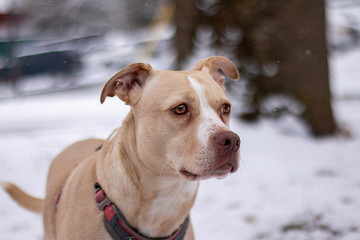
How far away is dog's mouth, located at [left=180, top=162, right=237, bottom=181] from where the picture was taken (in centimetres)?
186

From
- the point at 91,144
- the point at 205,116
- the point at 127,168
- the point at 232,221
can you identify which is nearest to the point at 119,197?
the point at 127,168

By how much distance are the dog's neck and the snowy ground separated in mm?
1212

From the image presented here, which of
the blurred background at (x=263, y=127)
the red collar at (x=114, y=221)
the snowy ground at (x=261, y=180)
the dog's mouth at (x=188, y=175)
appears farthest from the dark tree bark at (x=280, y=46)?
the red collar at (x=114, y=221)

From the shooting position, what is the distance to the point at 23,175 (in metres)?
4.45

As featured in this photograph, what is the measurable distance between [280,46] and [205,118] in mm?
4252

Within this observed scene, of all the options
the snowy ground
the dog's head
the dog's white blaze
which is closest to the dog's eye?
the dog's head


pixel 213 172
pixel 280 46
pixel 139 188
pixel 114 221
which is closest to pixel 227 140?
pixel 213 172

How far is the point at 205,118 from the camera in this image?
1.96 m

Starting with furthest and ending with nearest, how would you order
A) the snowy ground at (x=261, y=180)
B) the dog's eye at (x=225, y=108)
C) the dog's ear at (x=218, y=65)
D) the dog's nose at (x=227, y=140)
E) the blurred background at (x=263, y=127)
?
the blurred background at (x=263, y=127) → the snowy ground at (x=261, y=180) → the dog's ear at (x=218, y=65) → the dog's eye at (x=225, y=108) → the dog's nose at (x=227, y=140)

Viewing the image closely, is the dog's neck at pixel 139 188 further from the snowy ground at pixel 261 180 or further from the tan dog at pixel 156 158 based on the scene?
the snowy ground at pixel 261 180

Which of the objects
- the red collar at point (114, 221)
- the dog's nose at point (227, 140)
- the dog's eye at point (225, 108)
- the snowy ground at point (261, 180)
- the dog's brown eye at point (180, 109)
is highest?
the dog's brown eye at point (180, 109)

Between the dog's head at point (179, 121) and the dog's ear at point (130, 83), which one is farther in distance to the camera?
the dog's ear at point (130, 83)

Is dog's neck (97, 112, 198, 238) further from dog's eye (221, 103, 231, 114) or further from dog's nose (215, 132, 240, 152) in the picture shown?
dog's eye (221, 103, 231, 114)

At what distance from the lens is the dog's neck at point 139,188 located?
1980 millimetres
